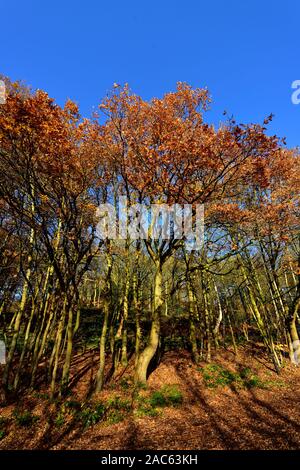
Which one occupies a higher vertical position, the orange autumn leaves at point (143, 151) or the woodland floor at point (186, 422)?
the orange autumn leaves at point (143, 151)

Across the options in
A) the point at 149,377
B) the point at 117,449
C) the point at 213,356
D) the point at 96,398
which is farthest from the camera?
the point at 213,356

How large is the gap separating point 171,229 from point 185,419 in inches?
299

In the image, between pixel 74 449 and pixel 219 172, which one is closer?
pixel 74 449

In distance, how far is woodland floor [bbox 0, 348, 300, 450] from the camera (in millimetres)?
6711

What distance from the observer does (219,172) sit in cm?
1056

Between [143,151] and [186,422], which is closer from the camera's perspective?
[186,422]

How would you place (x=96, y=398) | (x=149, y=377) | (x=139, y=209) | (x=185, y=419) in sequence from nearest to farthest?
(x=185, y=419)
(x=96, y=398)
(x=149, y=377)
(x=139, y=209)

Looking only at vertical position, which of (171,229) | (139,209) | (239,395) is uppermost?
(139,209)

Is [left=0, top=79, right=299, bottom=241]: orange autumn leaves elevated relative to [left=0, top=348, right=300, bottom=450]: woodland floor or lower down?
elevated

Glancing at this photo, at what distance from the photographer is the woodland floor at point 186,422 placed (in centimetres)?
671

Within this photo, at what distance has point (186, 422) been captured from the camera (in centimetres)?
812
